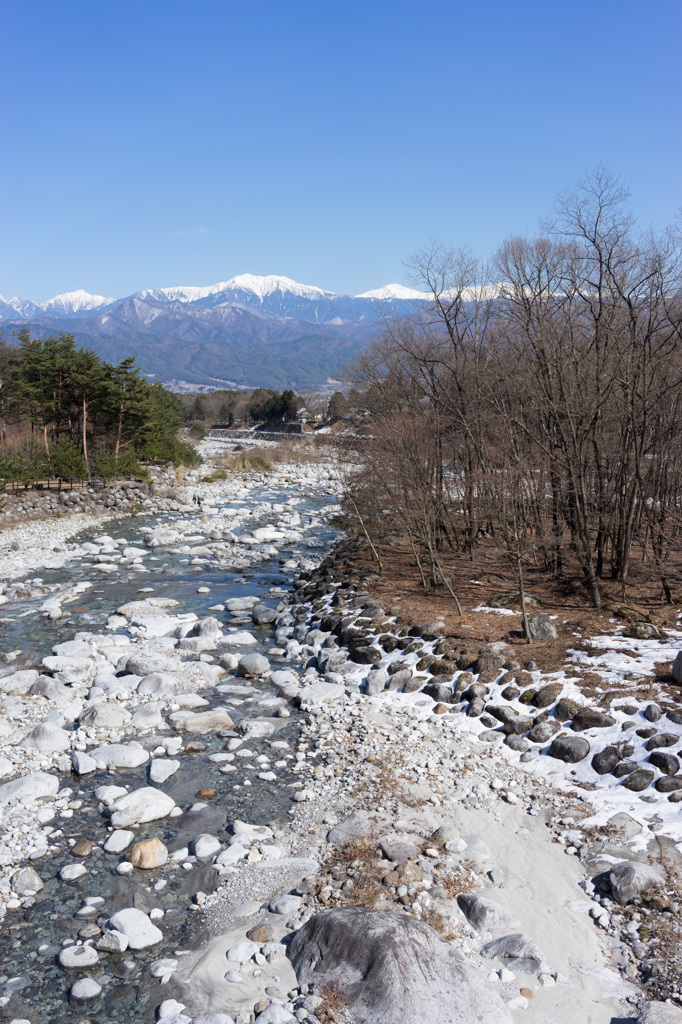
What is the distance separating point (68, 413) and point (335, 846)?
1196 inches

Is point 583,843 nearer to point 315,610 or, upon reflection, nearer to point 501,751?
point 501,751

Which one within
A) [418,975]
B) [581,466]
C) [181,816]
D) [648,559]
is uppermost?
[581,466]

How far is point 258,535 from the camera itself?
81.1 feet

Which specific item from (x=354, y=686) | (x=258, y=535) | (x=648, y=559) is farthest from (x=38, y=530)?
(x=648, y=559)

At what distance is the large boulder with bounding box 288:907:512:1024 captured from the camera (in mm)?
4469

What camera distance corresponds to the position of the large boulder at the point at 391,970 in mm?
4469

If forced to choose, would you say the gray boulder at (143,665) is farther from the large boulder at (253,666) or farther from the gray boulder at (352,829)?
the gray boulder at (352,829)

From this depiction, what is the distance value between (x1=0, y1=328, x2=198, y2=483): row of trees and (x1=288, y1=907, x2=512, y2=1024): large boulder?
89.0ft

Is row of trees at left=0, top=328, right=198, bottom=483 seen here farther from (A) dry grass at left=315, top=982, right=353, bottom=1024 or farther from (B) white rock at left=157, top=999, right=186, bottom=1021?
(A) dry grass at left=315, top=982, right=353, bottom=1024

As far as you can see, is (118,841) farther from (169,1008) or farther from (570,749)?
(570,749)

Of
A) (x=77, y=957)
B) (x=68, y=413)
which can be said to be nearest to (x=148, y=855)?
(x=77, y=957)

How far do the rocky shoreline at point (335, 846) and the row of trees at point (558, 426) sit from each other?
10.8 feet

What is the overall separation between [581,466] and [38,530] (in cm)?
2058

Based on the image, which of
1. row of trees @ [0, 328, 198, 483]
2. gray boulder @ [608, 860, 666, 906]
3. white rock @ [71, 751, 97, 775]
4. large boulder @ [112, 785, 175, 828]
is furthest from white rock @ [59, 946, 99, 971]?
row of trees @ [0, 328, 198, 483]
